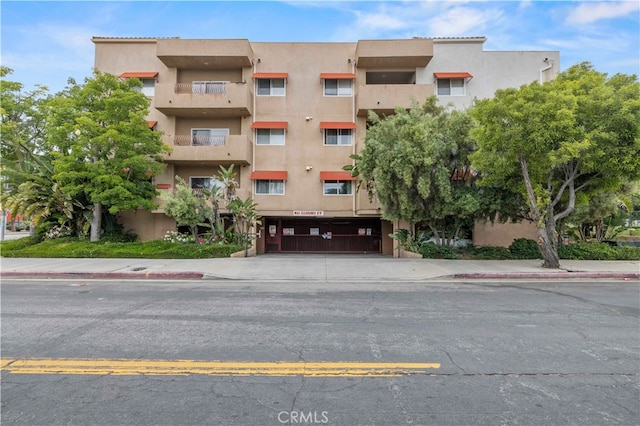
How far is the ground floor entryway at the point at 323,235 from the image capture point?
23.1 meters

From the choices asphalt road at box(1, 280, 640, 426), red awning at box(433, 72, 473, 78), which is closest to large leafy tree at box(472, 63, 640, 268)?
asphalt road at box(1, 280, 640, 426)

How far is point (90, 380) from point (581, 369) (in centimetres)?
539

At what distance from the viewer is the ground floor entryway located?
23.1m

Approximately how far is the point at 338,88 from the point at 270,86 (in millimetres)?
4050

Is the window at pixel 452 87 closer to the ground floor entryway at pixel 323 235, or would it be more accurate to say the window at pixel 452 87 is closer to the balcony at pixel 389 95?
the balcony at pixel 389 95

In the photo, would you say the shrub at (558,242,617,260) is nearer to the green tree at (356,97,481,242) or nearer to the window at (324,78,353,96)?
the green tree at (356,97,481,242)

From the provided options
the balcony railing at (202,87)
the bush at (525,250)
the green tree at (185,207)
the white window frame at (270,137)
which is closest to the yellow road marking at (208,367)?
the green tree at (185,207)

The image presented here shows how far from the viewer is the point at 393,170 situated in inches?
591

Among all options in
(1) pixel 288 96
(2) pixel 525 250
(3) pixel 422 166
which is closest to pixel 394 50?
(1) pixel 288 96

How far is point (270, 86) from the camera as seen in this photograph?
850 inches

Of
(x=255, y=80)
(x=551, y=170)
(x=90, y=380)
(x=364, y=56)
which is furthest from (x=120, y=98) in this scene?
(x=551, y=170)

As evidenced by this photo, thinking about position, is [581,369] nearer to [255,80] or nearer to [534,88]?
[534,88]

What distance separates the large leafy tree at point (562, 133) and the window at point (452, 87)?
8309 millimetres

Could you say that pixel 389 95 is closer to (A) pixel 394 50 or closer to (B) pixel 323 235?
(A) pixel 394 50
